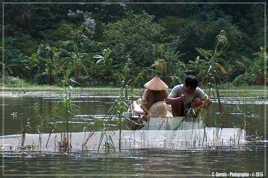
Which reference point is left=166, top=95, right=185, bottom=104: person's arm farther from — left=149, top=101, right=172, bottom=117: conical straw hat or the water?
the water

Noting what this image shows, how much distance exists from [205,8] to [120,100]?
4297cm

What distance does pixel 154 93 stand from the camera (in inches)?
416

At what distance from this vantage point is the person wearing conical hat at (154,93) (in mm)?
10453

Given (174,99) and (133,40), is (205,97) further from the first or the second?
(133,40)

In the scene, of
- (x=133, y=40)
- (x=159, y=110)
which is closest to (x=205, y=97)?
(x=159, y=110)

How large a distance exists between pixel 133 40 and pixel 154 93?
24854mm

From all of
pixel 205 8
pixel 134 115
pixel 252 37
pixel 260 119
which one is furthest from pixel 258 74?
pixel 134 115

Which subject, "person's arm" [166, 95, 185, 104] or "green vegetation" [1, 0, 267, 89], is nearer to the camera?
"person's arm" [166, 95, 185, 104]

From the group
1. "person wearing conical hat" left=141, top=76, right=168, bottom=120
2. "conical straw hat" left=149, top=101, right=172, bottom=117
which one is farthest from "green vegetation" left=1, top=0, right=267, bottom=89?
"conical straw hat" left=149, top=101, right=172, bottom=117

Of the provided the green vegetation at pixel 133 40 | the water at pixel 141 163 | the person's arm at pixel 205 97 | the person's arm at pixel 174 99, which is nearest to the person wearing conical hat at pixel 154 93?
the person's arm at pixel 174 99

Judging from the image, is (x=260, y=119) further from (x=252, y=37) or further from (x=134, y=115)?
(x=252, y=37)

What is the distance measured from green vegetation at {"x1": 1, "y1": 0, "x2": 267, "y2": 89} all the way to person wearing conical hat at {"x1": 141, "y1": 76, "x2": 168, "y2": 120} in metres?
16.5

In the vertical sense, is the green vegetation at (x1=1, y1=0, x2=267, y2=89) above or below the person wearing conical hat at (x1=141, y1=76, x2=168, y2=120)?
above

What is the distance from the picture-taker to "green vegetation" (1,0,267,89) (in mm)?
33781
